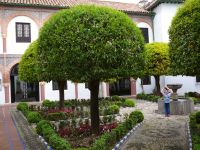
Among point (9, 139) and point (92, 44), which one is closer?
point (92, 44)

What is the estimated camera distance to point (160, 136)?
21.0 ft

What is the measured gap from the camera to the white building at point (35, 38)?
16547 millimetres

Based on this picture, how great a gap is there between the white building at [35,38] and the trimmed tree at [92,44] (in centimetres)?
1196

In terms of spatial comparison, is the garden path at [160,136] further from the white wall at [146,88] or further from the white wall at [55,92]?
the white wall at [146,88]

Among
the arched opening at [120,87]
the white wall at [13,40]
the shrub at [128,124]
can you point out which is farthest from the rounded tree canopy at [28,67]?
the arched opening at [120,87]

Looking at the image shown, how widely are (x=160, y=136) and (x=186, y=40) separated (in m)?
3.17

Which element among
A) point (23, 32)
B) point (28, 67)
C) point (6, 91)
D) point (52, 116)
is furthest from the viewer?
point (23, 32)

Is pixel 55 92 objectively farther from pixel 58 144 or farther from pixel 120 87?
pixel 58 144

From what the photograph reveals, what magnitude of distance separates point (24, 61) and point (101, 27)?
7.55m

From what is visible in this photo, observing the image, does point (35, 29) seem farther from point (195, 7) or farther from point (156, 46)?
point (195, 7)

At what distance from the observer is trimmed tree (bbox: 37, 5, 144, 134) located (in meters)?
5.09

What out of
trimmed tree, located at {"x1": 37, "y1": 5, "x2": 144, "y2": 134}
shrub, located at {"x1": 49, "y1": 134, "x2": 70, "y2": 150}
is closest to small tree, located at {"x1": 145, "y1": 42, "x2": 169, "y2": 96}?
trimmed tree, located at {"x1": 37, "y1": 5, "x2": 144, "y2": 134}

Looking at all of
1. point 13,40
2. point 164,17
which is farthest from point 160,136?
point 164,17

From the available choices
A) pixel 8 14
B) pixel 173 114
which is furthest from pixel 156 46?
pixel 8 14
